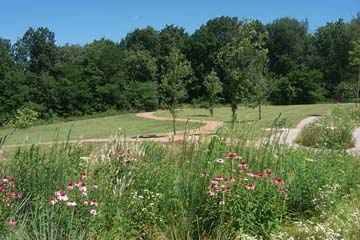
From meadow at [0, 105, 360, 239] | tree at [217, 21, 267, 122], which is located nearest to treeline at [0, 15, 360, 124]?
tree at [217, 21, 267, 122]

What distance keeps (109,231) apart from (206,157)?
163 cm

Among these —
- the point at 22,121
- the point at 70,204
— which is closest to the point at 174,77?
the point at 22,121

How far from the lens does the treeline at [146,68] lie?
2067 inches

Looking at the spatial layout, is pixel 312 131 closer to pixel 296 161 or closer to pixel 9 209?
pixel 296 161

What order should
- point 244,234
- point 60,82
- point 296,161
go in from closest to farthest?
point 244,234
point 296,161
point 60,82

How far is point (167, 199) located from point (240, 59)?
15.2 m

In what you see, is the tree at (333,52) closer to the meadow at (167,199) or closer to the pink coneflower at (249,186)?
the meadow at (167,199)

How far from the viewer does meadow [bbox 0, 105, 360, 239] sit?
3326 mm

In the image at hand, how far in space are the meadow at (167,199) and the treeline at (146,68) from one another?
29341 mm

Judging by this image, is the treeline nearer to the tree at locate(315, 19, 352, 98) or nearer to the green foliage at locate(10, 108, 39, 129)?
the tree at locate(315, 19, 352, 98)

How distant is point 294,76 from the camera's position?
2219 inches

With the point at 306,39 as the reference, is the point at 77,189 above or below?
below

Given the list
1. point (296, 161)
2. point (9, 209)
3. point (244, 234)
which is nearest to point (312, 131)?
point (296, 161)

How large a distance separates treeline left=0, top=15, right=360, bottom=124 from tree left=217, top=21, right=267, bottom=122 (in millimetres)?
14514
